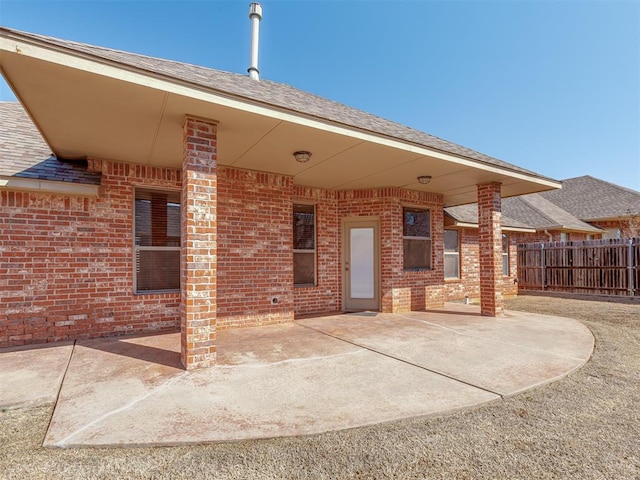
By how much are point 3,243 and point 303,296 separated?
5.39m

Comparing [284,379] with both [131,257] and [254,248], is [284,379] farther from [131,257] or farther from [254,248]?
[131,257]

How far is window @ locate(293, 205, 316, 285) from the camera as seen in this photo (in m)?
7.91

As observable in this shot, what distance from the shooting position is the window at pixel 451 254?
1086 centimetres

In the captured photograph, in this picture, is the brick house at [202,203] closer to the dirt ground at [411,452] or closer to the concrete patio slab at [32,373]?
the concrete patio slab at [32,373]

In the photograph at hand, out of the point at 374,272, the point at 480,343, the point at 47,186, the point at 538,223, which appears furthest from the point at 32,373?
the point at 538,223

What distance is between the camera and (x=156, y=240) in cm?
616

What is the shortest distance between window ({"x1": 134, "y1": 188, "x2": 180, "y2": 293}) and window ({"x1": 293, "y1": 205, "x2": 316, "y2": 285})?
2.68 meters

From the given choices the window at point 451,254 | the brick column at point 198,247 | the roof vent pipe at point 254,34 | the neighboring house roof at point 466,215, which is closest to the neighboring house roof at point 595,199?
the neighboring house roof at point 466,215

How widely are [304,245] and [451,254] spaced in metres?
5.65

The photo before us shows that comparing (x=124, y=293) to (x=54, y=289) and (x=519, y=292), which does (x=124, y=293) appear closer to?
(x=54, y=289)

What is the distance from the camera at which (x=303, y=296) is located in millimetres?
7824

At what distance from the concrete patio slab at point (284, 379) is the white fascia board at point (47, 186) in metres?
2.36

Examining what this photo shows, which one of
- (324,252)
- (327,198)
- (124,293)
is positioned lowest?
(124,293)

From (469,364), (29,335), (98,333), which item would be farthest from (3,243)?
(469,364)
